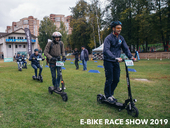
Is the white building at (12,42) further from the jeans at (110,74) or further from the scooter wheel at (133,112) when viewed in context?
the scooter wheel at (133,112)

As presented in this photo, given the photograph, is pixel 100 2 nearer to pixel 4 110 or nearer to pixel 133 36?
pixel 133 36

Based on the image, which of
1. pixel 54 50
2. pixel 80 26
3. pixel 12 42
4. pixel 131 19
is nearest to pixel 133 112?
Answer: pixel 54 50

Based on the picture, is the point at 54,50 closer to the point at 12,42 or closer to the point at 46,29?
the point at 46,29

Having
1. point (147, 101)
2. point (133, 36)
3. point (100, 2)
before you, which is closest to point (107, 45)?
point (147, 101)

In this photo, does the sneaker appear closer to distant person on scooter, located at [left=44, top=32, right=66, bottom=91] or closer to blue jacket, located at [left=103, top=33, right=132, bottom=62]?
blue jacket, located at [left=103, top=33, right=132, bottom=62]

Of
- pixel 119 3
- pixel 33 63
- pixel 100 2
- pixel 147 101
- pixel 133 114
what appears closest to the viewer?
pixel 133 114

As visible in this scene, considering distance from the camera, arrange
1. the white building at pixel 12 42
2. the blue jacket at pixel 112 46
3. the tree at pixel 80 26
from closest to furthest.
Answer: the blue jacket at pixel 112 46 → the tree at pixel 80 26 → the white building at pixel 12 42

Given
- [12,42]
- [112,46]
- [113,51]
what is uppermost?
[12,42]

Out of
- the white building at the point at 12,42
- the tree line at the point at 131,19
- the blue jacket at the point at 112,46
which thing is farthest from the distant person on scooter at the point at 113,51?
the white building at the point at 12,42

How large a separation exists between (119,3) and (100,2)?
875 cm

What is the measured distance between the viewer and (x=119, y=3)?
38.7 m

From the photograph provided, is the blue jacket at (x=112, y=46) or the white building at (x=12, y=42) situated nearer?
the blue jacket at (x=112, y=46)

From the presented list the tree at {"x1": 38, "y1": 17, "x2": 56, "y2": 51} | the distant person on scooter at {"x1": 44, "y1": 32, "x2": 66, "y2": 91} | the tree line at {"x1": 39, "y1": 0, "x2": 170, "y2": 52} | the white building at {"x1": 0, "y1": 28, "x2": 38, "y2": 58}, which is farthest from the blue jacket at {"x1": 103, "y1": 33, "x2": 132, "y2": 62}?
the white building at {"x1": 0, "y1": 28, "x2": 38, "y2": 58}

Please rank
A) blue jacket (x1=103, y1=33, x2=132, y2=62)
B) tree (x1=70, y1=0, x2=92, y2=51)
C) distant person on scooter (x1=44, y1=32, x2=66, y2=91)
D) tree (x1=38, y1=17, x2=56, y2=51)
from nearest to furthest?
1. blue jacket (x1=103, y1=33, x2=132, y2=62)
2. distant person on scooter (x1=44, y1=32, x2=66, y2=91)
3. tree (x1=70, y1=0, x2=92, y2=51)
4. tree (x1=38, y1=17, x2=56, y2=51)
